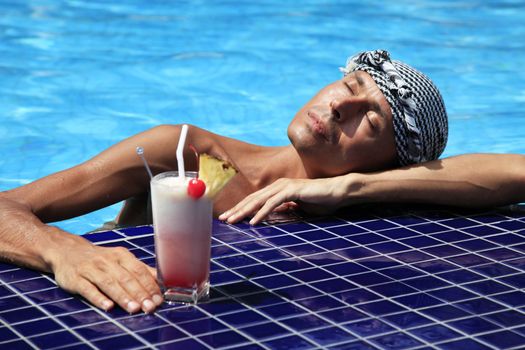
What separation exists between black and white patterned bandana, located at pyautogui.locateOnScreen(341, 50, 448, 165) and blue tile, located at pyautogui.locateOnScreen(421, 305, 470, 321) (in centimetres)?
121

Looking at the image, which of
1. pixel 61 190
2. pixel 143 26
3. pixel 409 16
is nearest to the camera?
pixel 61 190

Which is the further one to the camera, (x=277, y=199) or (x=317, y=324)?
(x=277, y=199)

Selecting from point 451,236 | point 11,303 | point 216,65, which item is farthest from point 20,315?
point 216,65

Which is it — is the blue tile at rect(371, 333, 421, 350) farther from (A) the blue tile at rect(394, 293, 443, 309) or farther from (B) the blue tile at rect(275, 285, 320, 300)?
(B) the blue tile at rect(275, 285, 320, 300)

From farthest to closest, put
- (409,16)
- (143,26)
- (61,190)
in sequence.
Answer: (409,16), (143,26), (61,190)

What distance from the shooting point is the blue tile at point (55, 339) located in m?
2.57

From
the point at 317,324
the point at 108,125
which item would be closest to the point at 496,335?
the point at 317,324

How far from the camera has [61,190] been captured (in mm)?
3697

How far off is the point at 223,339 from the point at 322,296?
42 centimetres

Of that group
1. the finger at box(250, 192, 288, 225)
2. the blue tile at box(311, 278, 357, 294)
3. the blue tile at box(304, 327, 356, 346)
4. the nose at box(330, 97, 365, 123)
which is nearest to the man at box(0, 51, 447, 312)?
the nose at box(330, 97, 365, 123)

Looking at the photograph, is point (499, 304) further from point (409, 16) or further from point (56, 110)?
point (409, 16)

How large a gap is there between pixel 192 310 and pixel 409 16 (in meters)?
7.25

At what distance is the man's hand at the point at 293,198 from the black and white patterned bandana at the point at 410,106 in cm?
32

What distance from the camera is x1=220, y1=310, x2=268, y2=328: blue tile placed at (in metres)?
2.72
